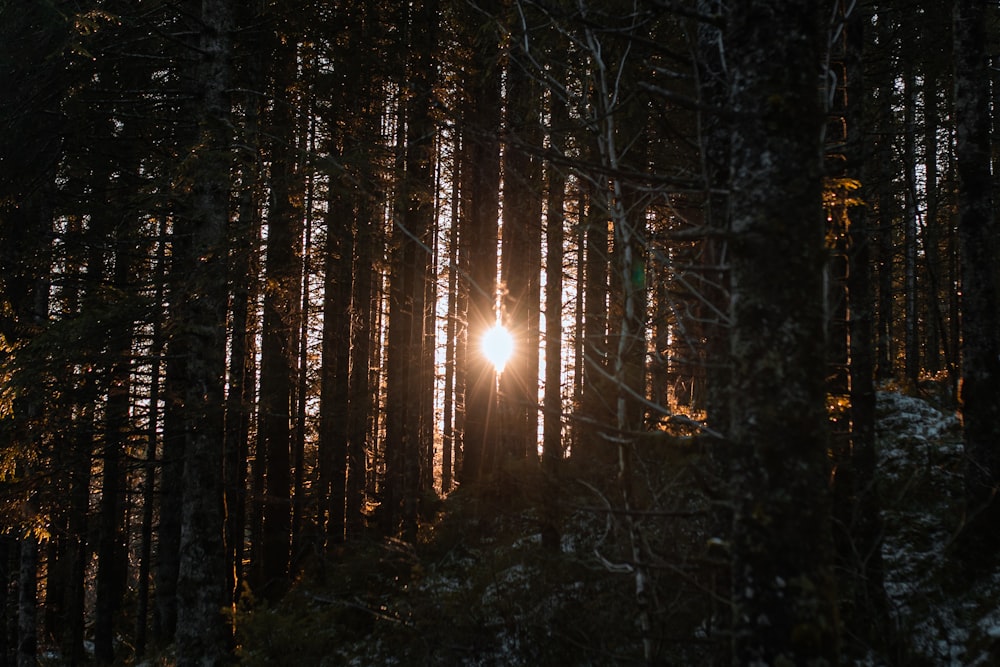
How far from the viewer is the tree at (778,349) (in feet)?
7.47

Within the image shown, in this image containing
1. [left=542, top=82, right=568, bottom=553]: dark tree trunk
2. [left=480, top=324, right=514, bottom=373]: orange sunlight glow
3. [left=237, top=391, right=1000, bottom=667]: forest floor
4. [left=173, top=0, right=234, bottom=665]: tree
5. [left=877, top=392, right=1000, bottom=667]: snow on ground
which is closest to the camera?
[left=877, top=392, right=1000, bottom=667]: snow on ground

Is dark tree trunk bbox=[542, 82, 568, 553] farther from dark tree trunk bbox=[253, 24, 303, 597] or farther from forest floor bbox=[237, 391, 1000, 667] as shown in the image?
dark tree trunk bbox=[253, 24, 303, 597]

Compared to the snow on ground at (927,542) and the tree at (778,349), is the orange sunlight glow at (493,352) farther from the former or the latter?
the snow on ground at (927,542)

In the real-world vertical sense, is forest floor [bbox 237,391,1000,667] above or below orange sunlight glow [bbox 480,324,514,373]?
below

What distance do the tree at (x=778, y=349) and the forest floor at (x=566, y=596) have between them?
1.16 metres

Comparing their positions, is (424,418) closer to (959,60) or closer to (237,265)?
(237,265)

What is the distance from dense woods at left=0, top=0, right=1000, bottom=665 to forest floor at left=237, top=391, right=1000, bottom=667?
190mm

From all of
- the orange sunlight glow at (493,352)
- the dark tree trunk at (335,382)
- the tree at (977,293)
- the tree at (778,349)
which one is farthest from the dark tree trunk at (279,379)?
the tree at (977,293)

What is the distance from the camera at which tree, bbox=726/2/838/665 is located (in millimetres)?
2277

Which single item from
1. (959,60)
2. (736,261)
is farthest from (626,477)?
(959,60)

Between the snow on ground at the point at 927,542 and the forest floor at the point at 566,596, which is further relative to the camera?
the forest floor at the point at 566,596

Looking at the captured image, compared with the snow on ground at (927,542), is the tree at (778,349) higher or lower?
higher

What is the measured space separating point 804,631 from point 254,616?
7.77 m

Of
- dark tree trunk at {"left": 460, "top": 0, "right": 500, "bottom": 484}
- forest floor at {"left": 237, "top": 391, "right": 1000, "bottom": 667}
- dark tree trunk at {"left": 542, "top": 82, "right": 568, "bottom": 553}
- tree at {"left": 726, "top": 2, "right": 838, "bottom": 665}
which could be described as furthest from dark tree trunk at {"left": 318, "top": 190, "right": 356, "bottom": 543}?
tree at {"left": 726, "top": 2, "right": 838, "bottom": 665}
